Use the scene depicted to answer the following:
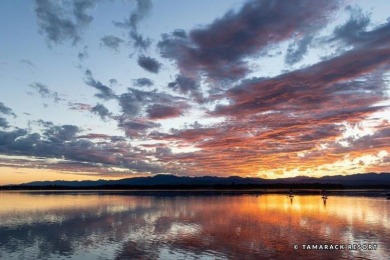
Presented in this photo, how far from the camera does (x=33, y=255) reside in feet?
107

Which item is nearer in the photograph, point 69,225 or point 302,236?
point 302,236

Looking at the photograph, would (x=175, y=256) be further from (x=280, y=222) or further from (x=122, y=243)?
(x=280, y=222)

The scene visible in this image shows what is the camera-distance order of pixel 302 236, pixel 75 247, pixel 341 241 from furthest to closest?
pixel 302 236 → pixel 341 241 → pixel 75 247

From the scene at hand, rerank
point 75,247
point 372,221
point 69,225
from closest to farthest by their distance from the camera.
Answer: point 75,247 → point 69,225 → point 372,221

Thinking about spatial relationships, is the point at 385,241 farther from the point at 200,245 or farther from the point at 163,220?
the point at 163,220

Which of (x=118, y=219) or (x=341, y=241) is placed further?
(x=118, y=219)

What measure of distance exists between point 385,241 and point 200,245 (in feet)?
64.9

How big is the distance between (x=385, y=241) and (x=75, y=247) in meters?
32.3

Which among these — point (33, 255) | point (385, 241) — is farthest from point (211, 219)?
point (33, 255)

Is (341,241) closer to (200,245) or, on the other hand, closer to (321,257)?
(321,257)

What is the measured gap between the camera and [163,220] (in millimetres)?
57469

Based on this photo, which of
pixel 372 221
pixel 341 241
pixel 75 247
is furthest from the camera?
pixel 372 221

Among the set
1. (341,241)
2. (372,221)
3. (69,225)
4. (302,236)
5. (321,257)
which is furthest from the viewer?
(372,221)

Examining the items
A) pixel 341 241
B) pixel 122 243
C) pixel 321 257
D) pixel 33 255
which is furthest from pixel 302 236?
pixel 33 255
